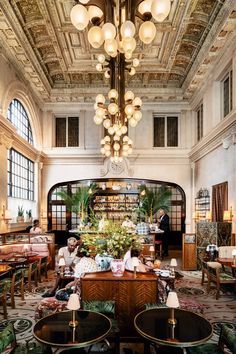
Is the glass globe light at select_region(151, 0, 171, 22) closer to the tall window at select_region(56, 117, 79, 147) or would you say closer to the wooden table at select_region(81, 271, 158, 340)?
the wooden table at select_region(81, 271, 158, 340)

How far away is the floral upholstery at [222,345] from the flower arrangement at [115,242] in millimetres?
1531

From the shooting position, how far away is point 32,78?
12.2 meters

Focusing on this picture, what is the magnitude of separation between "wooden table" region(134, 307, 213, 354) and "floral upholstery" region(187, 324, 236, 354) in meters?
0.13

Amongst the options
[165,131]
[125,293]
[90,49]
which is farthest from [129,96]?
[165,131]

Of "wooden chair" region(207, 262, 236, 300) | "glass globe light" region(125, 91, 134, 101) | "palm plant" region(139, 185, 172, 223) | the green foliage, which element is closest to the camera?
"wooden chair" region(207, 262, 236, 300)

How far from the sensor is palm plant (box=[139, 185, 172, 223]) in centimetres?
1381

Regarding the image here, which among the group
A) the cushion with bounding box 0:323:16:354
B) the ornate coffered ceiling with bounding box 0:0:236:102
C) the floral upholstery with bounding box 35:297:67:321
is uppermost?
the ornate coffered ceiling with bounding box 0:0:236:102

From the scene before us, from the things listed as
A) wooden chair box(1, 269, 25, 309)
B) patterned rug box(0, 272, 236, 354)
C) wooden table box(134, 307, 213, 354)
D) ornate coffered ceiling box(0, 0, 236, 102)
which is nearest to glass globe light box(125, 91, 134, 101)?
ornate coffered ceiling box(0, 0, 236, 102)

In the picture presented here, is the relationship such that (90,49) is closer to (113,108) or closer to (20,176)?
(113,108)

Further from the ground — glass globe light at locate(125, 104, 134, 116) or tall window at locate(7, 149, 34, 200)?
glass globe light at locate(125, 104, 134, 116)

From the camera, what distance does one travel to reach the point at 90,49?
10.9m

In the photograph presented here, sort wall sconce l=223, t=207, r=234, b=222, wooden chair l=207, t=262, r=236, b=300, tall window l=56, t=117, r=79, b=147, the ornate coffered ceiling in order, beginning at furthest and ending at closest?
tall window l=56, t=117, r=79, b=147 < wall sconce l=223, t=207, r=234, b=222 < the ornate coffered ceiling < wooden chair l=207, t=262, r=236, b=300

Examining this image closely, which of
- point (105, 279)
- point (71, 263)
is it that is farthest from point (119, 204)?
point (105, 279)

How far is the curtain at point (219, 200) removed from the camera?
975cm
